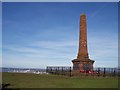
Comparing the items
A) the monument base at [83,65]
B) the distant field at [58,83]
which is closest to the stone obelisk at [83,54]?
the monument base at [83,65]

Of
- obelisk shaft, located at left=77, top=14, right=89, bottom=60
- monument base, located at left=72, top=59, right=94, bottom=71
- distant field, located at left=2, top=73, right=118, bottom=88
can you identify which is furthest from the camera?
obelisk shaft, located at left=77, top=14, right=89, bottom=60

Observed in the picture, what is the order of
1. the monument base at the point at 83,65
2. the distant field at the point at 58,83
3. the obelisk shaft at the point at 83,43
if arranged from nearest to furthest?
the distant field at the point at 58,83 < the monument base at the point at 83,65 < the obelisk shaft at the point at 83,43

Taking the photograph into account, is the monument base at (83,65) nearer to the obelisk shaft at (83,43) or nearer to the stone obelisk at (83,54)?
the stone obelisk at (83,54)

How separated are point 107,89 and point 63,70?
1857 cm

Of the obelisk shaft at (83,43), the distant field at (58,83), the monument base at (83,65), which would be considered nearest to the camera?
the distant field at (58,83)

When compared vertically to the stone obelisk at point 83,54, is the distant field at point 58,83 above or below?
below

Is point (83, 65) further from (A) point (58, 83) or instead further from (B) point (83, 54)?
(A) point (58, 83)

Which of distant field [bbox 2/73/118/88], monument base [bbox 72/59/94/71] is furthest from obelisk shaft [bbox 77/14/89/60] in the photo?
distant field [bbox 2/73/118/88]

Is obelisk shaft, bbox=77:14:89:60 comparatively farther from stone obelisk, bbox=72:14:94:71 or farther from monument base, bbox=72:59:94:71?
monument base, bbox=72:59:94:71

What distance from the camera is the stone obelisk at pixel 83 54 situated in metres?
25.7

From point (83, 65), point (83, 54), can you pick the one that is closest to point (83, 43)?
point (83, 54)

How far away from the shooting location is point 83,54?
26.1 meters

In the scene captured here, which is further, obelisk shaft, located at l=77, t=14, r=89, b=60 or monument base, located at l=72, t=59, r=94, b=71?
obelisk shaft, located at l=77, t=14, r=89, b=60

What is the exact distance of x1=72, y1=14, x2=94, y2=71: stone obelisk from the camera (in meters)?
25.7
